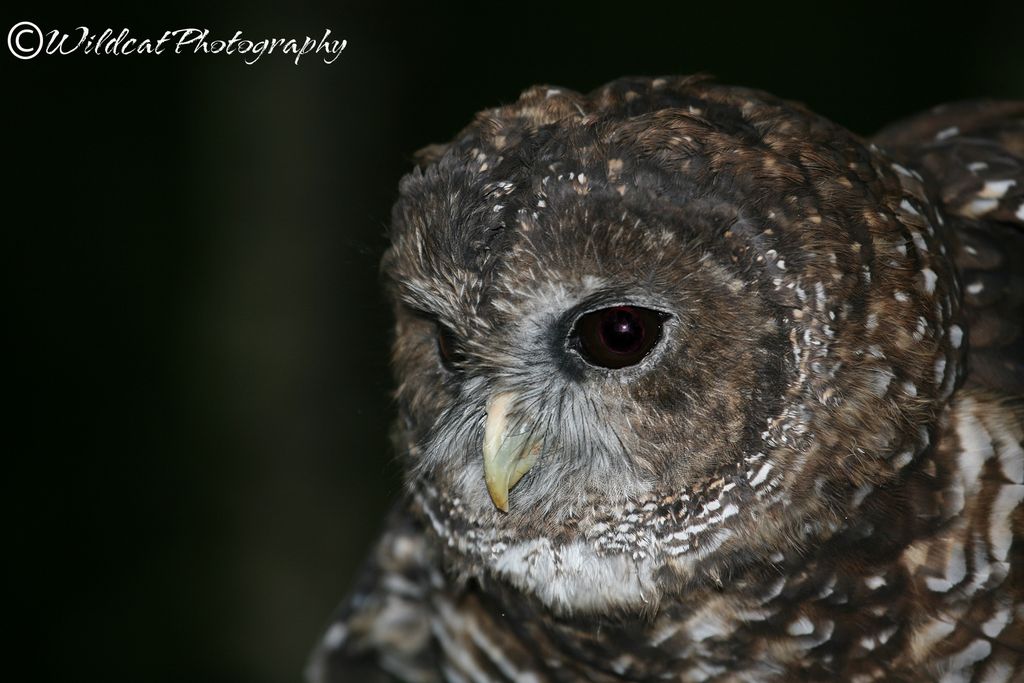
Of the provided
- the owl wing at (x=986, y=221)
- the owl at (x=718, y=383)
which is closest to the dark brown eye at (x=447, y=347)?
the owl at (x=718, y=383)

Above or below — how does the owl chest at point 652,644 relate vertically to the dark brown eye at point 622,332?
below

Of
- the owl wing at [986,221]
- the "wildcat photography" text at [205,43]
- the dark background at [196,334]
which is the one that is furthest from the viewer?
the dark background at [196,334]

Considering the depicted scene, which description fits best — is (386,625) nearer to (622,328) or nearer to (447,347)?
(447,347)

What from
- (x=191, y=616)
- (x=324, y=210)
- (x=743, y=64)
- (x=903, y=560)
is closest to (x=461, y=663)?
(x=903, y=560)

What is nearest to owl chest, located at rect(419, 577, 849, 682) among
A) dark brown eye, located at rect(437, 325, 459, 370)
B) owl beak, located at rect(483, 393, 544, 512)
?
owl beak, located at rect(483, 393, 544, 512)

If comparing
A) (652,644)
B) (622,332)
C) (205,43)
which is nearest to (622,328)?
(622,332)

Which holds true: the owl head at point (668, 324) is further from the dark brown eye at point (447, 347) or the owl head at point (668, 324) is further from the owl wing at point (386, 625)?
the owl wing at point (386, 625)

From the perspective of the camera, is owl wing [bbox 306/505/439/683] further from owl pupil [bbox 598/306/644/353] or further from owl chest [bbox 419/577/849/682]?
owl pupil [bbox 598/306/644/353]
